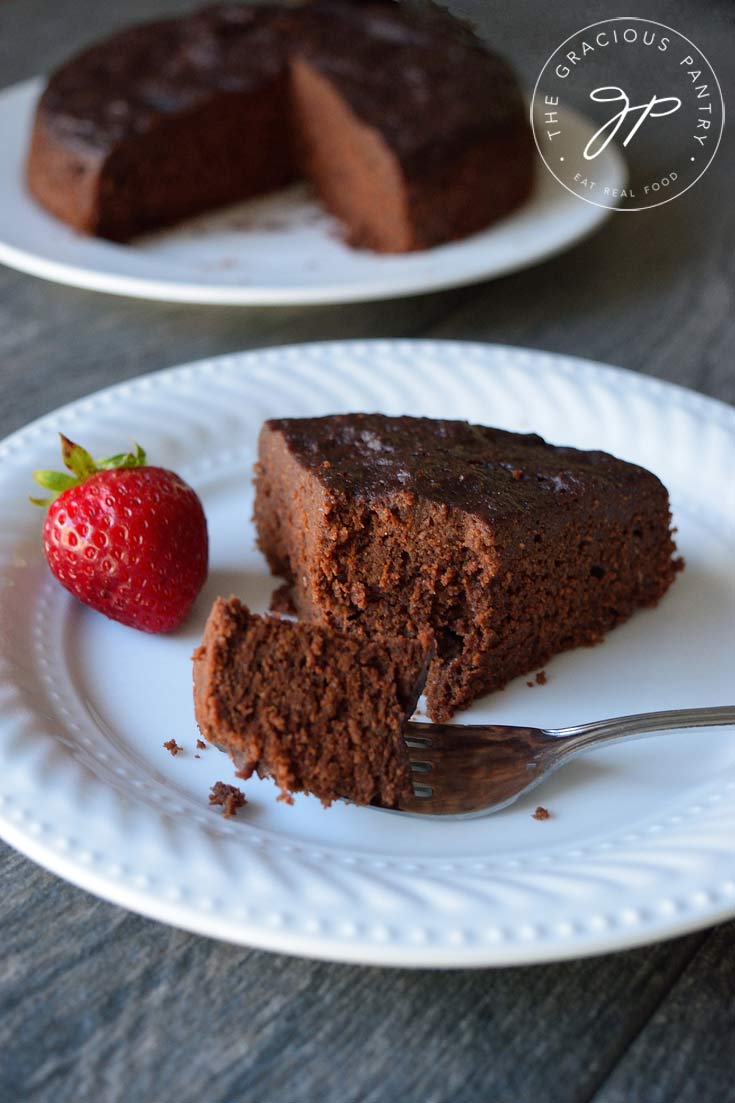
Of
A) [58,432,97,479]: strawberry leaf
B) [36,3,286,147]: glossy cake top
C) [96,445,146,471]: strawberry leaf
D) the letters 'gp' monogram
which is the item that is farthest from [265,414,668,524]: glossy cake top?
[36,3,286,147]: glossy cake top

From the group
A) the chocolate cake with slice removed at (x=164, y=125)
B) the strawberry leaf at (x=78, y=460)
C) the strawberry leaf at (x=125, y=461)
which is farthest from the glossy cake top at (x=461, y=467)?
the chocolate cake with slice removed at (x=164, y=125)

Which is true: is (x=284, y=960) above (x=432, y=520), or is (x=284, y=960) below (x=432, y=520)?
below

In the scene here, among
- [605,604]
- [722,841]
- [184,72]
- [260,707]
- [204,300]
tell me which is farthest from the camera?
[184,72]

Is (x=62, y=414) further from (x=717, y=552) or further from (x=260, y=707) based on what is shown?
(x=717, y=552)

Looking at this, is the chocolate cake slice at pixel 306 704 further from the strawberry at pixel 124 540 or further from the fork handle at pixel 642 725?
the strawberry at pixel 124 540

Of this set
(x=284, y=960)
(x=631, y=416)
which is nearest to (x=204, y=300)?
(x=631, y=416)

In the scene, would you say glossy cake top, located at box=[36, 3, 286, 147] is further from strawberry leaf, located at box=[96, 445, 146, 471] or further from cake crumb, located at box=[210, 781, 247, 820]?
cake crumb, located at box=[210, 781, 247, 820]
